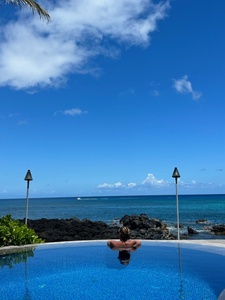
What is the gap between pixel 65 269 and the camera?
9.41 m

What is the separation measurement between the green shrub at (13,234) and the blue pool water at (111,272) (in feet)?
2.10

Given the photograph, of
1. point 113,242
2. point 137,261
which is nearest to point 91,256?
point 113,242

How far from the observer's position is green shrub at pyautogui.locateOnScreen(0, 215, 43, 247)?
1097cm

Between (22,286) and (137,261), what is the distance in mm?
3645

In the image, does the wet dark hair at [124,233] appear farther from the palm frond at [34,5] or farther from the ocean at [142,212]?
the ocean at [142,212]

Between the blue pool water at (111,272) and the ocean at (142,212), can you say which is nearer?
the blue pool water at (111,272)

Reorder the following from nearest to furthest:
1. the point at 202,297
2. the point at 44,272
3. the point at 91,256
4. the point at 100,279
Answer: the point at 202,297 < the point at 100,279 < the point at 44,272 < the point at 91,256

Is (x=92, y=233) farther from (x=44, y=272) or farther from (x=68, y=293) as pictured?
(x=68, y=293)

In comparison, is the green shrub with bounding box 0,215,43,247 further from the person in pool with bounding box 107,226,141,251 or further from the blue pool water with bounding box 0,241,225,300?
the person in pool with bounding box 107,226,141,251

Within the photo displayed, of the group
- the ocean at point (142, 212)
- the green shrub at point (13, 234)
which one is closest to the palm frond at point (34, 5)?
the green shrub at point (13, 234)

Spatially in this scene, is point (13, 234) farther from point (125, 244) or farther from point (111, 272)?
point (111, 272)

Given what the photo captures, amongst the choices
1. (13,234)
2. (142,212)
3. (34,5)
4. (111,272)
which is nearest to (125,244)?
(111,272)

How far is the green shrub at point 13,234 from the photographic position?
1097cm

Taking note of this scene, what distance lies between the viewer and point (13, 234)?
36.6 ft
